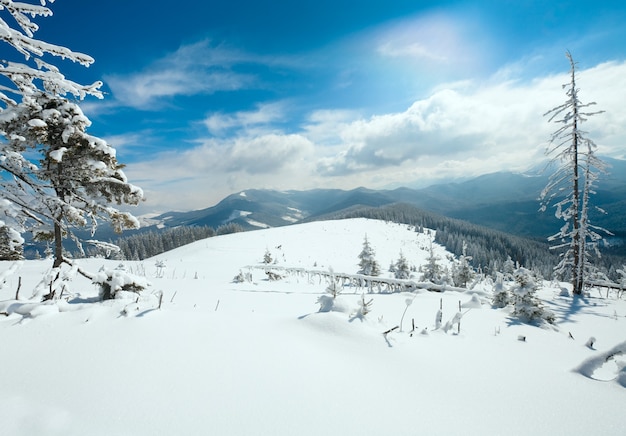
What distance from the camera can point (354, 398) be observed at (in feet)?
10.3

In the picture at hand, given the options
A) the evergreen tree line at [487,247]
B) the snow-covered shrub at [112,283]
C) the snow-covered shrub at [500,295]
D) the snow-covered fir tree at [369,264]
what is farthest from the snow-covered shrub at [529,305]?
the evergreen tree line at [487,247]

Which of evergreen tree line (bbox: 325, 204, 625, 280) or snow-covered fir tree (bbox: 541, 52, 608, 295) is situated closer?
snow-covered fir tree (bbox: 541, 52, 608, 295)

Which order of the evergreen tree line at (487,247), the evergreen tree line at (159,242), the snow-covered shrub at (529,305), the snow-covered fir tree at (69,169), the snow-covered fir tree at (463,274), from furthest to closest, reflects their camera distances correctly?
1. the evergreen tree line at (487,247)
2. the evergreen tree line at (159,242)
3. the snow-covered fir tree at (463,274)
4. the snow-covered shrub at (529,305)
5. the snow-covered fir tree at (69,169)

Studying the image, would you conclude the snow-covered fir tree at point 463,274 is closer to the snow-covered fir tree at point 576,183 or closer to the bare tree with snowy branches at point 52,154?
the snow-covered fir tree at point 576,183

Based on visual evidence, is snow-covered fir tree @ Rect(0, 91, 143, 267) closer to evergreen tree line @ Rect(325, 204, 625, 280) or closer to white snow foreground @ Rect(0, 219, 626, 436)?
white snow foreground @ Rect(0, 219, 626, 436)

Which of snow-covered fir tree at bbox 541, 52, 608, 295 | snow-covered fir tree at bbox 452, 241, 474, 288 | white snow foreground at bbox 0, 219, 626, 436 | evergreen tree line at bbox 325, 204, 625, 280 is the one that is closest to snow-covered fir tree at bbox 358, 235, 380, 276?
snow-covered fir tree at bbox 452, 241, 474, 288

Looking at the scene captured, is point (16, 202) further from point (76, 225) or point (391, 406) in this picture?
point (391, 406)

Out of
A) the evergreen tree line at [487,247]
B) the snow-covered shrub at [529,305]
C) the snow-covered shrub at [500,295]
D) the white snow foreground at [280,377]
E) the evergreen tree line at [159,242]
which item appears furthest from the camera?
the evergreen tree line at [487,247]

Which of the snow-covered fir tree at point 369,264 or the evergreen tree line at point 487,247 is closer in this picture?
the snow-covered fir tree at point 369,264

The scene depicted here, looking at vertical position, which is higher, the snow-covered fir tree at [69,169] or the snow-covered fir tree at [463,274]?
the snow-covered fir tree at [69,169]

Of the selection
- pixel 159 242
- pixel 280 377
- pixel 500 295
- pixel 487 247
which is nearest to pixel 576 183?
pixel 500 295

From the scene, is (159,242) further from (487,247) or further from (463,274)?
(487,247)

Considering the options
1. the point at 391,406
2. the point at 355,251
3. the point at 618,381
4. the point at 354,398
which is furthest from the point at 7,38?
the point at 355,251

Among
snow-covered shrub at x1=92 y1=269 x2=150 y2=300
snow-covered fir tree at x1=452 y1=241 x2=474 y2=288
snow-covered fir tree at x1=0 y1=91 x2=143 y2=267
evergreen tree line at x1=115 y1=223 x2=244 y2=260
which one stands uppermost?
snow-covered fir tree at x1=0 y1=91 x2=143 y2=267
